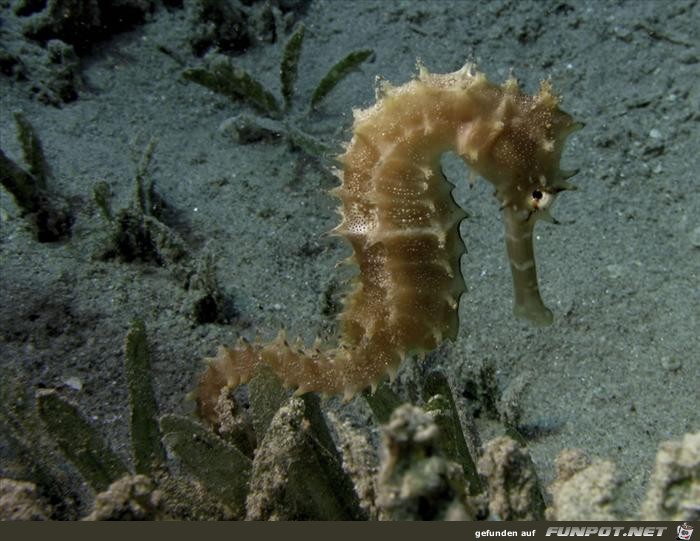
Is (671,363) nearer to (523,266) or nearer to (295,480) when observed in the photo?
(523,266)

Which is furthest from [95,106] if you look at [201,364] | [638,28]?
[638,28]

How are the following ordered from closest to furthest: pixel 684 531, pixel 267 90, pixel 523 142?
pixel 684 531 < pixel 523 142 < pixel 267 90

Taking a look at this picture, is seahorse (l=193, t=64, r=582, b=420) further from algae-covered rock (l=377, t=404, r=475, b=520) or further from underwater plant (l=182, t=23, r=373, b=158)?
underwater plant (l=182, t=23, r=373, b=158)

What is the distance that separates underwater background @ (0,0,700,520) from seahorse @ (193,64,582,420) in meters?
0.29

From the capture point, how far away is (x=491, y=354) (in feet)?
10.1

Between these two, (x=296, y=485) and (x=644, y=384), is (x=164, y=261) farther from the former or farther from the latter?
(x=644, y=384)

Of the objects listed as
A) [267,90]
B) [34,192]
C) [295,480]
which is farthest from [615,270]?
[34,192]

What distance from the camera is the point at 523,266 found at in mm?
2162

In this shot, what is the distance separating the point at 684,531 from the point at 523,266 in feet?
3.29

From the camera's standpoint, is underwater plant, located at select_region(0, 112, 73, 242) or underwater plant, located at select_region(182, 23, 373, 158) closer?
underwater plant, located at select_region(0, 112, 73, 242)

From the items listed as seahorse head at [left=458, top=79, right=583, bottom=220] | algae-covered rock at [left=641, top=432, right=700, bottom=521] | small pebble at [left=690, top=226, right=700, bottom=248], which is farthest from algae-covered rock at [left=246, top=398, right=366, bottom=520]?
small pebble at [left=690, top=226, right=700, bottom=248]

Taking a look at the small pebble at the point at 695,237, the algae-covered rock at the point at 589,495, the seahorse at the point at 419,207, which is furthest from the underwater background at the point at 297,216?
the algae-covered rock at the point at 589,495

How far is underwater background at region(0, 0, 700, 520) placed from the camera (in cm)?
269

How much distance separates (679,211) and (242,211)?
2.48 m
